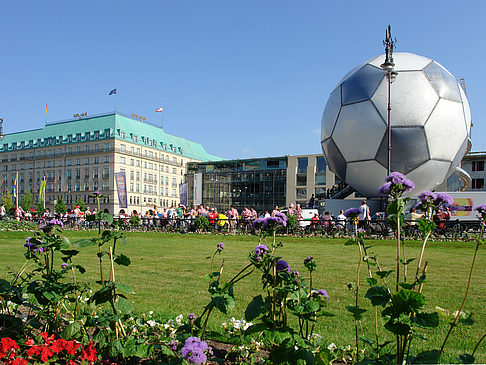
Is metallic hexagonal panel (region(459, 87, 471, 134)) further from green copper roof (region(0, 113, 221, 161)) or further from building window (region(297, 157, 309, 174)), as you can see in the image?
green copper roof (region(0, 113, 221, 161))

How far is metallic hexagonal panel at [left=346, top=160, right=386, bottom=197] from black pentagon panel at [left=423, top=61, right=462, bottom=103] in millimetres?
4172

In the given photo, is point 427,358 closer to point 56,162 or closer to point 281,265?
point 281,265

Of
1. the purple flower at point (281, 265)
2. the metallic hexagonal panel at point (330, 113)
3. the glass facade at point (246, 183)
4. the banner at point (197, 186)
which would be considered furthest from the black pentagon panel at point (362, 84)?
the glass facade at point (246, 183)

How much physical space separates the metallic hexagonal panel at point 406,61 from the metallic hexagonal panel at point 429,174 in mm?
4286

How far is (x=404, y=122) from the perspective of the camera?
696 inches

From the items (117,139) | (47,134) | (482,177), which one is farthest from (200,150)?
(482,177)

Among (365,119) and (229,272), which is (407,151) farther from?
(229,272)

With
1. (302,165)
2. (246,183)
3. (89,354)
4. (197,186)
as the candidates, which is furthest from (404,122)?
(246,183)

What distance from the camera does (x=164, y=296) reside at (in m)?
4.44

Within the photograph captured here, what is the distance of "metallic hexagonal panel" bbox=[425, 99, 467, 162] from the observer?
17766 millimetres

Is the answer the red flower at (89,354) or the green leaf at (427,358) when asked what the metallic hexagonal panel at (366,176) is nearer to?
the green leaf at (427,358)

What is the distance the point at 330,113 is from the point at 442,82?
501 centimetres

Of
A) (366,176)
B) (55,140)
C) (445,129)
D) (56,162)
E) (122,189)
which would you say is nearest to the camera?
(445,129)

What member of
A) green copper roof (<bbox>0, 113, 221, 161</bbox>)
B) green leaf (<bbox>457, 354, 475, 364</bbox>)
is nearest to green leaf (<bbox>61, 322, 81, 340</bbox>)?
Result: green leaf (<bbox>457, 354, 475, 364</bbox>)
